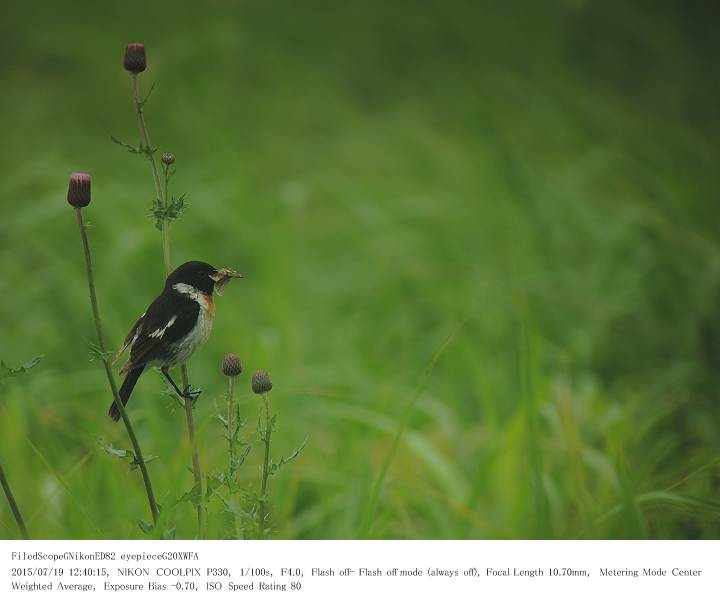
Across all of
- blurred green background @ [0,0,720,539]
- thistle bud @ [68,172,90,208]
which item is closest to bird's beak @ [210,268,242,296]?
thistle bud @ [68,172,90,208]

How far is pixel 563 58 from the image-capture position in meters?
2.29

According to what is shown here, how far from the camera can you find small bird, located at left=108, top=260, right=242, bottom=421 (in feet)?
1.92

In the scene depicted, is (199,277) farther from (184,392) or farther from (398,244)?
(398,244)

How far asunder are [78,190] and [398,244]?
1723 millimetres

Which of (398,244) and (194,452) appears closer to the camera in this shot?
(194,452)

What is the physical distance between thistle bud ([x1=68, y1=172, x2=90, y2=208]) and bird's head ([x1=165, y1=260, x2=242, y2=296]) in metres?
0.10

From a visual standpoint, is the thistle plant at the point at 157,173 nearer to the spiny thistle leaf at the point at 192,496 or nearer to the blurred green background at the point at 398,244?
the spiny thistle leaf at the point at 192,496

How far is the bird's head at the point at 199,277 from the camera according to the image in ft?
1.97

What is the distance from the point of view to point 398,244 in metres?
2.21

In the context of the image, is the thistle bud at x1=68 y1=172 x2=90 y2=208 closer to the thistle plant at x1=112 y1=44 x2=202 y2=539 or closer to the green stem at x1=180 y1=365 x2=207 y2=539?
the thistle plant at x1=112 y1=44 x2=202 y2=539

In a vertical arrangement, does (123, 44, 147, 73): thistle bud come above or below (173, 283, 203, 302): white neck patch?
above

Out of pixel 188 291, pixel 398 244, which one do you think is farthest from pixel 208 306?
pixel 398 244

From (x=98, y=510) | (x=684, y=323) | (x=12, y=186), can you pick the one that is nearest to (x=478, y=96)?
(x=684, y=323)
